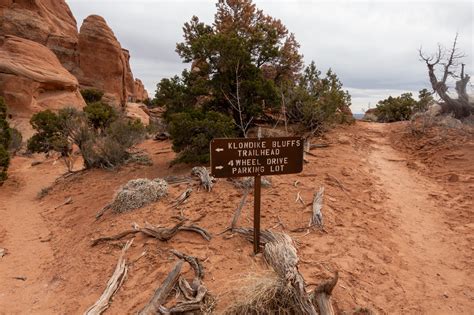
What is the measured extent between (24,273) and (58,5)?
38.4m

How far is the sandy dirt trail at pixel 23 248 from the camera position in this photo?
4.30 m

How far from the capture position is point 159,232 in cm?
495

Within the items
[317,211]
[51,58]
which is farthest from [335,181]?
[51,58]

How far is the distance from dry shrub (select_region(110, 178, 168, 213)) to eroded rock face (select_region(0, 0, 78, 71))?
84.6 feet

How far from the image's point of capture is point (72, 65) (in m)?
31.7

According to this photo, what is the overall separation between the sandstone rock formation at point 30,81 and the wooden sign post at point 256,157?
20.1m

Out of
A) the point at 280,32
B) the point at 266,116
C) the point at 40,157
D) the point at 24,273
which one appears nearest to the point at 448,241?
the point at 24,273

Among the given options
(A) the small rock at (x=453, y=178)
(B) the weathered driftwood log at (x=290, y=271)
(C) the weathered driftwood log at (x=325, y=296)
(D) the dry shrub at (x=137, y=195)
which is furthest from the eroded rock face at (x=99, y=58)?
A: (C) the weathered driftwood log at (x=325, y=296)

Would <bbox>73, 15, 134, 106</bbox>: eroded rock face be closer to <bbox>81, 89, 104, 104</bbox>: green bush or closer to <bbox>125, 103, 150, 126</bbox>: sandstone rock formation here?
<bbox>81, 89, 104, 104</bbox>: green bush

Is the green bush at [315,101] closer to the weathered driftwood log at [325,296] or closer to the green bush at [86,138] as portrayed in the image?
the green bush at [86,138]

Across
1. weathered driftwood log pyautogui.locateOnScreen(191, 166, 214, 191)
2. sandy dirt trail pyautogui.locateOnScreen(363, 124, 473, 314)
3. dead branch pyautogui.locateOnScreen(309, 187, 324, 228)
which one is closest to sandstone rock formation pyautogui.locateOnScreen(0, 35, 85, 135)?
weathered driftwood log pyautogui.locateOnScreen(191, 166, 214, 191)

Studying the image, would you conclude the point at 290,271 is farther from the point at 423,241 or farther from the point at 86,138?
the point at 86,138

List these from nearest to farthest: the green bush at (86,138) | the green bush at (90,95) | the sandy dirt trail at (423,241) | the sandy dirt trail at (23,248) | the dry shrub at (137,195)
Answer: the sandy dirt trail at (423,241)
the sandy dirt trail at (23,248)
the dry shrub at (137,195)
the green bush at (86,138)
the green bush at (90,95)

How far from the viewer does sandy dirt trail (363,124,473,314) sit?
3.76 m
